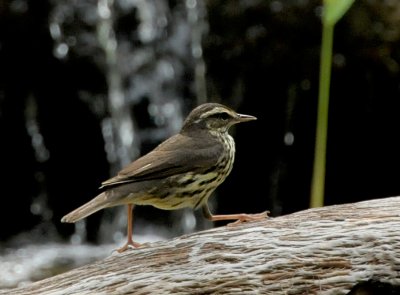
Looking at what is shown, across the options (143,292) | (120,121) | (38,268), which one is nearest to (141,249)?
(143,292)

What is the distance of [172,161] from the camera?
535 cm

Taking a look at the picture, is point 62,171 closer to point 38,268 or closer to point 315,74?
point 38,268

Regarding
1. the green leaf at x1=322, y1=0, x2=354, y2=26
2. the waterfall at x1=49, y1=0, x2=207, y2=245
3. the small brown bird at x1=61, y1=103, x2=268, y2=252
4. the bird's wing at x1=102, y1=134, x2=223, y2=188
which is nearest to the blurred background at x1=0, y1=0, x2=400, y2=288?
the waterfall at x1=49, y1=0, x2=207, y2=245

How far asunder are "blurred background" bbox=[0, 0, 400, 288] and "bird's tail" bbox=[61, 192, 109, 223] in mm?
5405

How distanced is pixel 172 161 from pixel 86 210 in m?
0.67

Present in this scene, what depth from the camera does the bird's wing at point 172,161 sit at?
5176mm

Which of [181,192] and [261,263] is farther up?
[181,192]

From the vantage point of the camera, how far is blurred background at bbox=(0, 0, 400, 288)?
10531 millimetres

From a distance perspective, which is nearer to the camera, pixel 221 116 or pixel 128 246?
pixel 128 246

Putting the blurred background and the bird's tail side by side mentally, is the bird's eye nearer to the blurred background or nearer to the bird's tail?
the bird's tail

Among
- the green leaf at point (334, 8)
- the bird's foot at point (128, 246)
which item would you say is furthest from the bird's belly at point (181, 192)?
the green leaf at point (334, 8)

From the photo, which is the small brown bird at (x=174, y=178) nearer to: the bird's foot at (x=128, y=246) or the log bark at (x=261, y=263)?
the bird's foot at (x=128, y=246)

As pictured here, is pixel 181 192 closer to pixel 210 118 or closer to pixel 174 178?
pixel 174 178

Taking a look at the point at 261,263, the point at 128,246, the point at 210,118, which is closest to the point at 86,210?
the point at 128,246
